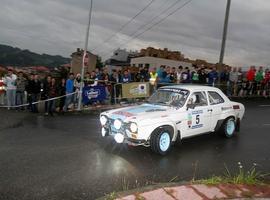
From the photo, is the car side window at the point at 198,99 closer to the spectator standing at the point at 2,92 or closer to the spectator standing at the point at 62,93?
the spectator standing at the point at 62,93

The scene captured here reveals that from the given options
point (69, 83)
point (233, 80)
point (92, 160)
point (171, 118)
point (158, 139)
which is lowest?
point (92, 160)

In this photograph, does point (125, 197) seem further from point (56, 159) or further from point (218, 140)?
point (218, 140)

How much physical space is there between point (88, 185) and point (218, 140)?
543cm

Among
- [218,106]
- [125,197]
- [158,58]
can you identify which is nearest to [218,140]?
[218,106]

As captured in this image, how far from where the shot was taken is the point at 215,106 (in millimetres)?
10531

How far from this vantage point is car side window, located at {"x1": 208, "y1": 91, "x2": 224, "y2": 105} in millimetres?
10578

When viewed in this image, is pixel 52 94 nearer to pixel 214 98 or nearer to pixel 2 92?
pixel 2 92

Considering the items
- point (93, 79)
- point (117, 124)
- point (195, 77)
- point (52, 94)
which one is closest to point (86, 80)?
point (93, 79)

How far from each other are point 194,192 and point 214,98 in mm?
5187

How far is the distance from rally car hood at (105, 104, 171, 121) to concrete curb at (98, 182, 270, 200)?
8.49 ft

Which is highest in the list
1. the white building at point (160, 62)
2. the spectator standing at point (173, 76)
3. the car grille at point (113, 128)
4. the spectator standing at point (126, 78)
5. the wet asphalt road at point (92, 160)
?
the white building at point (160, 62)

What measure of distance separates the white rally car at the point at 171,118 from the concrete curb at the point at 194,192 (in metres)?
2.27

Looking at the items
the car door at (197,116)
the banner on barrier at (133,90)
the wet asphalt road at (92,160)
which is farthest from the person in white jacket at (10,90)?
the car door at (197,116)

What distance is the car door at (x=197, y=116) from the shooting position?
378 inches
